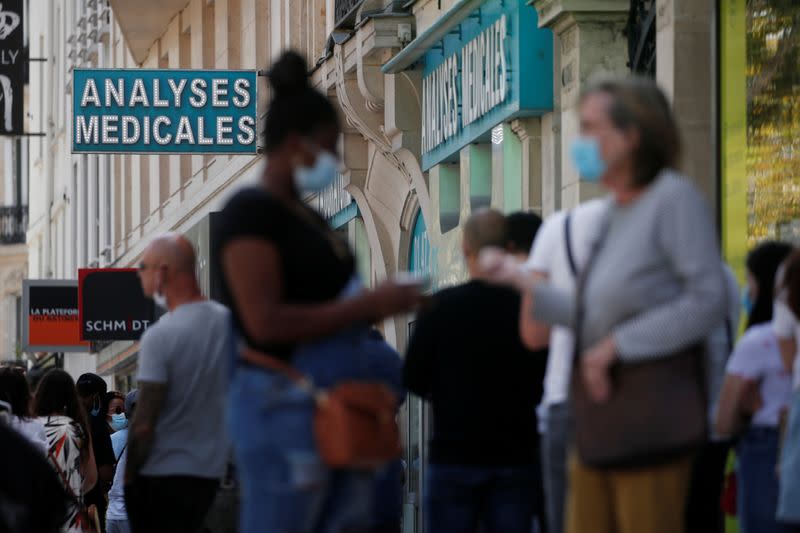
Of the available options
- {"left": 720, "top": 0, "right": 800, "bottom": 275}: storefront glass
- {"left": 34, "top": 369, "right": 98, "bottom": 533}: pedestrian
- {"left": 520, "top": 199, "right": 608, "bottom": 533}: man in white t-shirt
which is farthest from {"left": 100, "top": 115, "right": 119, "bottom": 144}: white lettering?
{"left": 520, "top": 199, "right": 608, "bottom": 533}: man in white t-shirt

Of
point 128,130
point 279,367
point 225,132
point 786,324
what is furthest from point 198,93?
point 279,367

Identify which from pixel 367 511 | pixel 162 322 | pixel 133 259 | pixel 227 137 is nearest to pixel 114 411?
pixel 227 137

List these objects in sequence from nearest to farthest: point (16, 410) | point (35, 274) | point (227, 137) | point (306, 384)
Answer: point (306, 384) → point (16, 410) → point (227, 137) → point (35, 274)

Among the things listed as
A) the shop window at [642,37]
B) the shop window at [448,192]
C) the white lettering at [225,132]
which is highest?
the white lettering at [225,132]

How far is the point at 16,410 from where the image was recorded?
11586 mm

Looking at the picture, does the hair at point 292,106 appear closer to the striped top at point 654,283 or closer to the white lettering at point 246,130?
the striped top at point 654,283

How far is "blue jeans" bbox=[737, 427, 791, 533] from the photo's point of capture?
7934 millimetres

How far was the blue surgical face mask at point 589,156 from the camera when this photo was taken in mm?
5742

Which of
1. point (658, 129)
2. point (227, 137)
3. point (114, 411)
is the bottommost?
point (114, 411)

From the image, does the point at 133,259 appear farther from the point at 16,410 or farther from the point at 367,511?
the point at 367,511

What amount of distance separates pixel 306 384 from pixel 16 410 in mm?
6266

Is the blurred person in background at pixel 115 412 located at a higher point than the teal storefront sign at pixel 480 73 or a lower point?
lower

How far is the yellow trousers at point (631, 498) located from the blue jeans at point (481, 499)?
1920 mm

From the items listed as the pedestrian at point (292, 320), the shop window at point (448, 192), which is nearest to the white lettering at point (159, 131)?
the shop window at point (448, 192)
